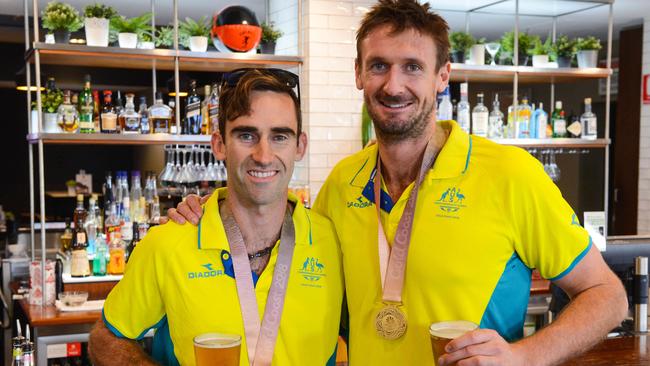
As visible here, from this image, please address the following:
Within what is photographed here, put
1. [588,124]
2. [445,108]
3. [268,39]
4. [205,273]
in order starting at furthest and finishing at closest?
[588,124], [445,108], [268,39], [205,273]

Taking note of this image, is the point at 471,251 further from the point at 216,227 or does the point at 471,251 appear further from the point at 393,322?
the point at 216,227

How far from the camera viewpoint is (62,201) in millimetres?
10883

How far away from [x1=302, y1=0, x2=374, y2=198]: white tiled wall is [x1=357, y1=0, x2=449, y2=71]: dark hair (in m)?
3.39

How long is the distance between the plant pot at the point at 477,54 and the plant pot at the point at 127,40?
8.71 feet

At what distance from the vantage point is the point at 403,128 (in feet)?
6.73

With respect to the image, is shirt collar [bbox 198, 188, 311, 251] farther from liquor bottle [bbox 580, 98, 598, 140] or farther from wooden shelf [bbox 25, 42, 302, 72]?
liquor bottle [bbox 580, 98, 598, 140]

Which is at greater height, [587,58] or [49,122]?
[587,58]

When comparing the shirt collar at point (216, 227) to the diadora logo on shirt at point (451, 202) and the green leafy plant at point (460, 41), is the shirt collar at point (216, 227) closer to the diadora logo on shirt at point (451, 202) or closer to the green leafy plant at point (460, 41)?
the diadora logo on shirt at point (451, 202)

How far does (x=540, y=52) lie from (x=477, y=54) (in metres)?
0.58

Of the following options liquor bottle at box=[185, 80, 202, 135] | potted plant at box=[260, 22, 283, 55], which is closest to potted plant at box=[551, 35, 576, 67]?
potted plant at box=[260, 22, 283, 55]

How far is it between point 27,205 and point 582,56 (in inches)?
345

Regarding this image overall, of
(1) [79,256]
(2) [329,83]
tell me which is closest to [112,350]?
(1) [79,256]

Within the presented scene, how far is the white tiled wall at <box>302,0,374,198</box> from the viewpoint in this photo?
18.1 feet

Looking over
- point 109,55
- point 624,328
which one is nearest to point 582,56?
point 624,328
